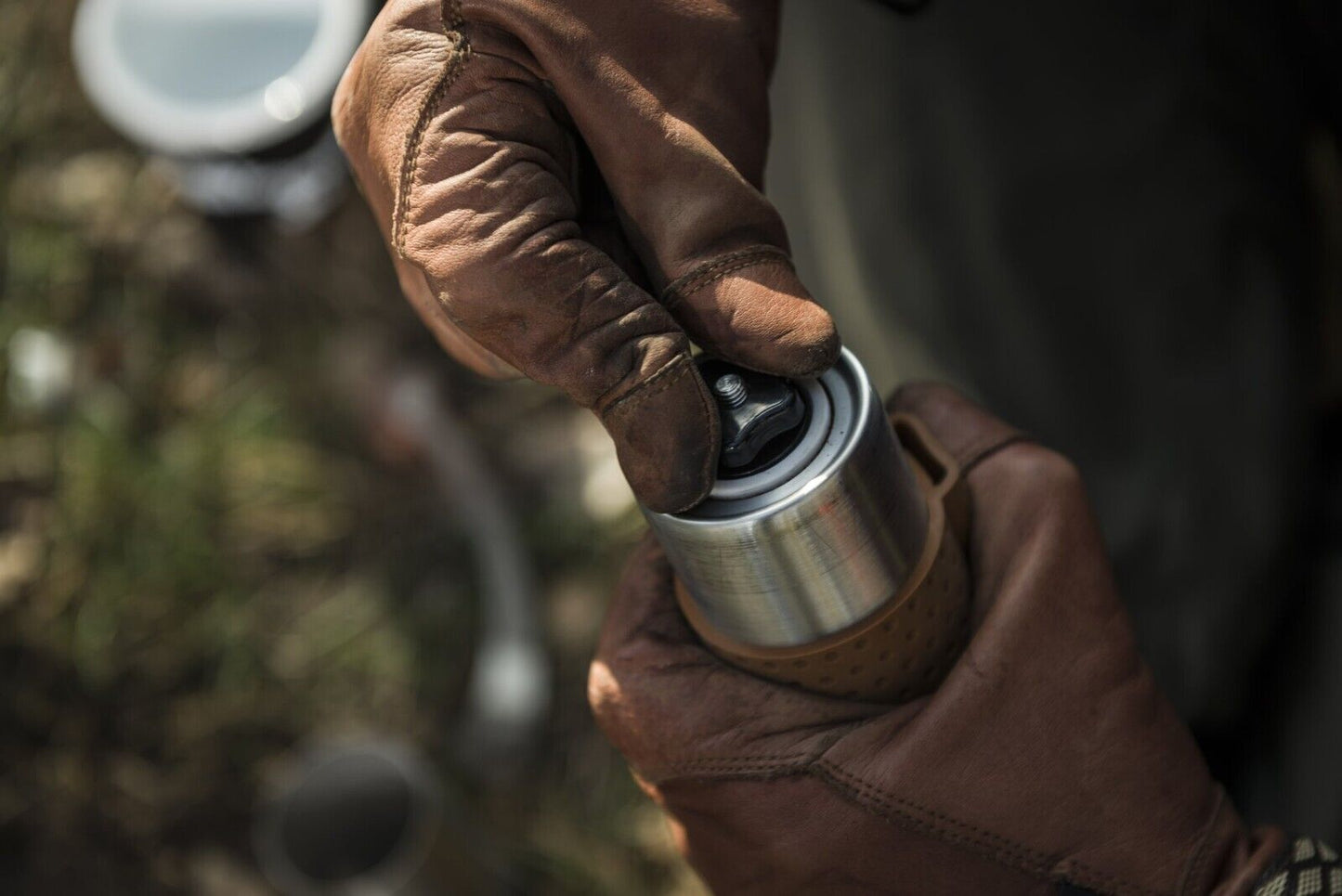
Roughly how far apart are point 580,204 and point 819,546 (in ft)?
1.12

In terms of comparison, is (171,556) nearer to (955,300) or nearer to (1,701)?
(1,701)

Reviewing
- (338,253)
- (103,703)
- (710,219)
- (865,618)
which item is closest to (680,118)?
(710,219)

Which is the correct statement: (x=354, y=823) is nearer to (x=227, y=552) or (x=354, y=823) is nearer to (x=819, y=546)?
(x=227, y=552)

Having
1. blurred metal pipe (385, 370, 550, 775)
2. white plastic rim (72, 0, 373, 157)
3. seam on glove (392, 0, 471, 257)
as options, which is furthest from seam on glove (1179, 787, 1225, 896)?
white plastic rim (72, 0, 373, 157)

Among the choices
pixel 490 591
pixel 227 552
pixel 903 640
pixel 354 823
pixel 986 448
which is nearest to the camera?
pixel 903 640

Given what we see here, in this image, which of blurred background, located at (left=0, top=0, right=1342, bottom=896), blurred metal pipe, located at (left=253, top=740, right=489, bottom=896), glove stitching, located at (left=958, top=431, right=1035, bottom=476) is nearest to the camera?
glove stitching, located at (left=958, top=431, right=1035, bottom=476)

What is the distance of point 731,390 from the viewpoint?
32.2 inches

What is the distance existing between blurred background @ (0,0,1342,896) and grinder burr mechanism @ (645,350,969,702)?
0.48 metres

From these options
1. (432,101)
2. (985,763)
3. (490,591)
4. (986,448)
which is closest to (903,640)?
(985,763)

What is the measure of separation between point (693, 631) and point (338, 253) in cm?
159

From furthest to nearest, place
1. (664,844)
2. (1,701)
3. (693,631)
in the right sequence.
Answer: (1,701) → (664,844) → (693,631)

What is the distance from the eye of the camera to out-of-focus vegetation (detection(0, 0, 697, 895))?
6.45 feet

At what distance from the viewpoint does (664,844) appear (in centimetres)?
182

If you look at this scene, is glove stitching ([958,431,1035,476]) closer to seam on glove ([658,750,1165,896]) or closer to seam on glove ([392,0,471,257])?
seam on glove ([658,750,1165,896])
